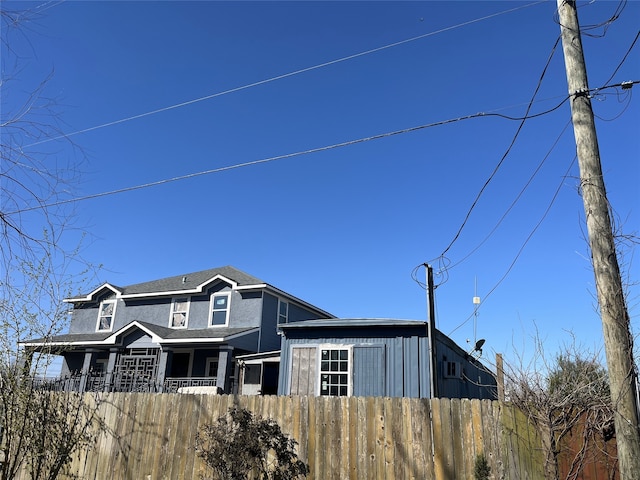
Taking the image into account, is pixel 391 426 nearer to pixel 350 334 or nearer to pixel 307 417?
pixel 307 417

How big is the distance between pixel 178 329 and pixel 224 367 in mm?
4732

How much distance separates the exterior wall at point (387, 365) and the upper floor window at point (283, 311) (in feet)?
28.1

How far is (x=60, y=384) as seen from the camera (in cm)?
1875

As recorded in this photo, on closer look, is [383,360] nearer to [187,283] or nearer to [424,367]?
[424,367]

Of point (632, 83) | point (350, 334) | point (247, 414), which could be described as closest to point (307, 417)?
point (247, 414)

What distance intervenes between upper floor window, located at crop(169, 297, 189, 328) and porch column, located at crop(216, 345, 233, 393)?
13.9ft

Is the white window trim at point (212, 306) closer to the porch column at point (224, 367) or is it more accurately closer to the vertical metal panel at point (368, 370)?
the porch column at point (224, 367)

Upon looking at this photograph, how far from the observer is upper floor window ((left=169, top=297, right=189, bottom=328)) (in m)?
24.1

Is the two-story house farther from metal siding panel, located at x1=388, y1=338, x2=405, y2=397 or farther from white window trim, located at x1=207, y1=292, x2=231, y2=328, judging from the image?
metal siding panel, located at x1=388, y1=338, x2=405, y2=397

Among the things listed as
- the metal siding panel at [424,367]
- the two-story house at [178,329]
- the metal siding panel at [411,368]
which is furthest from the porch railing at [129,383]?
the metal siding panel at [424,367]

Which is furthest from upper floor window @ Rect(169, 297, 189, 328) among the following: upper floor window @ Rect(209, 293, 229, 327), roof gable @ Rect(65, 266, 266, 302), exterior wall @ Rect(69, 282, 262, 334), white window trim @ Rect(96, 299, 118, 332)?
white window trim @ Rect(96, 299, 118, 332)

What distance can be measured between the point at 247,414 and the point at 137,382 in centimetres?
1592

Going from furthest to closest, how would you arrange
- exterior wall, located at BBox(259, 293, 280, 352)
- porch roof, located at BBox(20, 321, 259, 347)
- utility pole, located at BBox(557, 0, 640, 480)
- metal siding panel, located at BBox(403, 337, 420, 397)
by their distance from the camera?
1. exterior wall, located at BBox(259, 293, 280, 352)
2. porch roof, located at BBox(20, 321, 259, 347)
3. metal siding panel, located at BBox(403, 337, 420, 397)
4. utility pole, located at BBox(557, 0, 640, 480)

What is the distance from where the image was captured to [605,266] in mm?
4621
